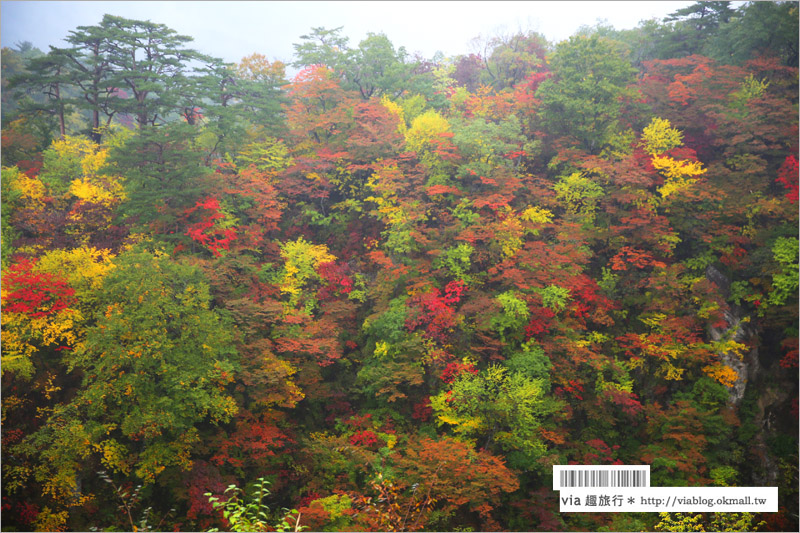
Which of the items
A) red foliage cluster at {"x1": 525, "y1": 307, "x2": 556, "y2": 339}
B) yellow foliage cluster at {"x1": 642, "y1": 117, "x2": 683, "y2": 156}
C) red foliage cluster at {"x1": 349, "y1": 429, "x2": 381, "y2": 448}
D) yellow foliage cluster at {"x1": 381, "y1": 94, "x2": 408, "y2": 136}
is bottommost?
red foliage cluster at {"x1": 349, "y1": 429, "x2": 381, "y2": 448}

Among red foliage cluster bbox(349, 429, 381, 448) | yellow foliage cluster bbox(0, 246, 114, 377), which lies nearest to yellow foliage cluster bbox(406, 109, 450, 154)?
red foliage cluster bbox(349, 429, 381, 448)

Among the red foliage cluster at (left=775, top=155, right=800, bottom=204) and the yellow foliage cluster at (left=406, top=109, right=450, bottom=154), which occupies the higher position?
the yellow foliage cluster at (left=406, top=109, right=450, bottom=154)

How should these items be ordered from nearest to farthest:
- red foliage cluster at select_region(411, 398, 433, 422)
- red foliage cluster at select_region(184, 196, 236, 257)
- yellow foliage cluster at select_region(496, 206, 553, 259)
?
1. red foliage cluster at select_region(411, 398, 433, 422)
2. red foliage cluster at select_region(184, 196, 236, 257)
3. yellow foliage cluster at select_region(496, 206, 553, 259)

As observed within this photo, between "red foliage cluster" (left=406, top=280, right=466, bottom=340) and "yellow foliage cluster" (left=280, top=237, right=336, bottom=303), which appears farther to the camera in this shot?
"yellow foliage cluster" (left=280, top=237, right=336, bottom=303)

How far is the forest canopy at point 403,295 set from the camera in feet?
39.7

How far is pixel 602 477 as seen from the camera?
8.76 metres

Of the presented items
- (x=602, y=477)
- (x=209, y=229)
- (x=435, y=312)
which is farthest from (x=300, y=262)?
(x=602, y=477)

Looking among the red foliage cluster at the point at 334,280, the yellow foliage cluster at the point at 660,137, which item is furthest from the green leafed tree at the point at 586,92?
the red foliage cluster at the point at 334,280

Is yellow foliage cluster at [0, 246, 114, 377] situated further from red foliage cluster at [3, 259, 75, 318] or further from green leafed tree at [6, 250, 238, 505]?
green leafed tree at [6, 250, 238, 505]

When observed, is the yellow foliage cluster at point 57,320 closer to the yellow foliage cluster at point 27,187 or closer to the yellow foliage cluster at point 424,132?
the yellow foliage cluster at point 27,187

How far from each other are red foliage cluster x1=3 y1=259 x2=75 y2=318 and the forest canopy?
0.06 m

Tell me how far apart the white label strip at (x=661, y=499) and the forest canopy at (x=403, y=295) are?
104 inches

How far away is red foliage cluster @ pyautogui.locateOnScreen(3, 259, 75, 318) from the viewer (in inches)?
477

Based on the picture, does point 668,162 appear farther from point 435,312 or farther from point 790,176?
point 435,312
